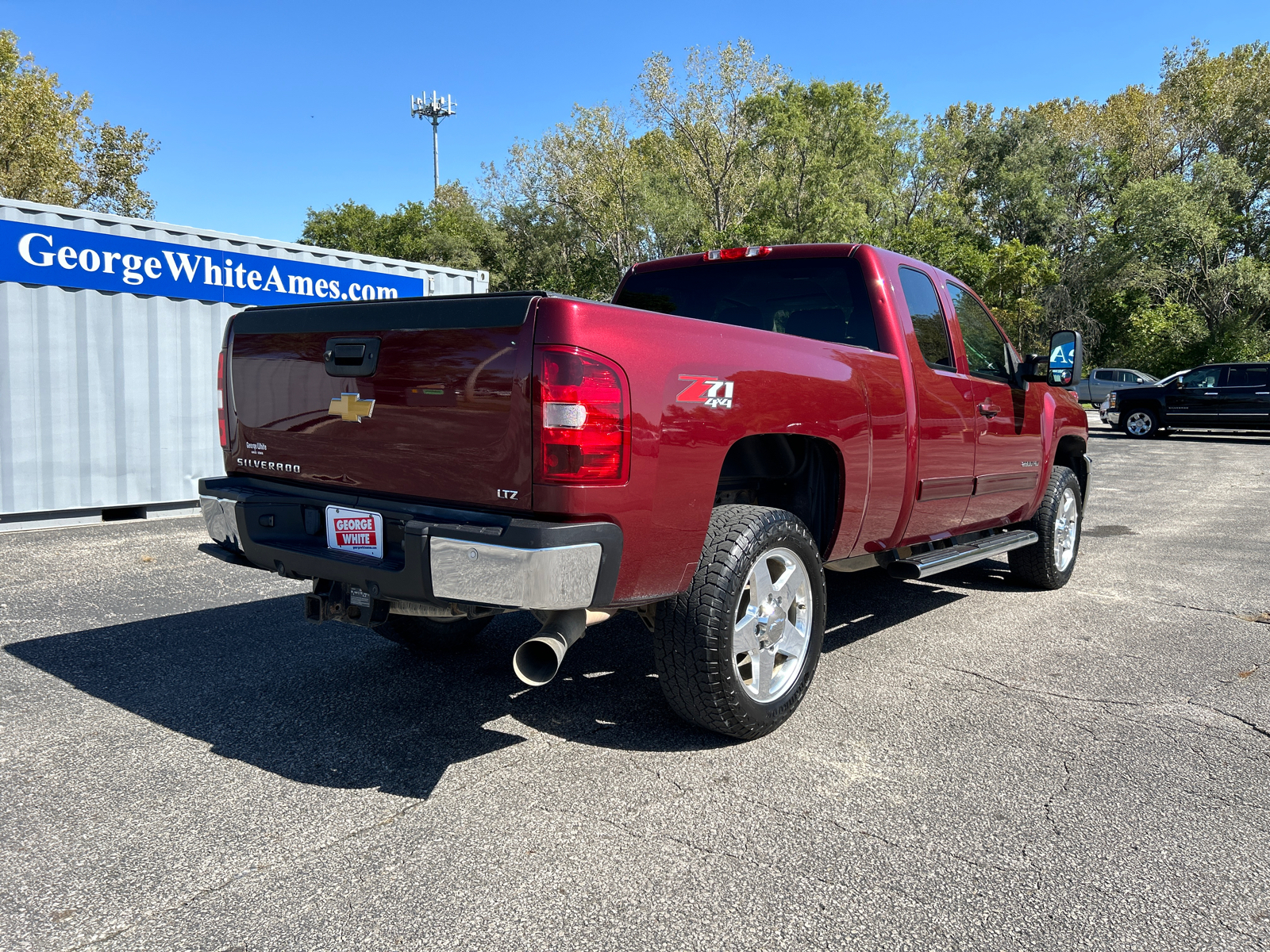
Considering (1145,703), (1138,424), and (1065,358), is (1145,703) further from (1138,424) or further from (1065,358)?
(1138,424)

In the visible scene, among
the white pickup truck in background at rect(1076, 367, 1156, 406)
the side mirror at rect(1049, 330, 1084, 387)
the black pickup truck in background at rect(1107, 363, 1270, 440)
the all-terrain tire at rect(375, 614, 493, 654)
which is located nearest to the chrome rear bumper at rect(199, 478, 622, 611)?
the all-terrain tire at rect(375, 614, 493, 654)

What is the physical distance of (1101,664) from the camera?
14.8 feet

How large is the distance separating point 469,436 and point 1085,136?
5047 centimetres

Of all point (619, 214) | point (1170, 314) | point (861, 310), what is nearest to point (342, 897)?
point (861, 310)

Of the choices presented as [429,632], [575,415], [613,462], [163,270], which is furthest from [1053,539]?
[163,270]

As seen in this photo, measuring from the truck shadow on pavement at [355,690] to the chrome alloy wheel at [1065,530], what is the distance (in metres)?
1.58

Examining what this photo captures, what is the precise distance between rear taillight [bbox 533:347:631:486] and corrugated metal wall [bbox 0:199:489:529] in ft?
26.1

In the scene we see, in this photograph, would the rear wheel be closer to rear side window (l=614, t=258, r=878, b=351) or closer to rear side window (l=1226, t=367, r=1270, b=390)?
rear side window (l=1226, t=367, r=1270, b=390)

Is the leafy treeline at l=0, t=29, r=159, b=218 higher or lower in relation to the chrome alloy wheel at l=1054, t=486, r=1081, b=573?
higher

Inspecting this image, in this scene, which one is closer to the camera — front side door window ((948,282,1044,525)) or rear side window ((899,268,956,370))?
rear side window ((899,268,956,370))

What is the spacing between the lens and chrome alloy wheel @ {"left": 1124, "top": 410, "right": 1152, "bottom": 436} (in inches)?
861

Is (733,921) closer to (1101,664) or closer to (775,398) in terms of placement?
(775,398)

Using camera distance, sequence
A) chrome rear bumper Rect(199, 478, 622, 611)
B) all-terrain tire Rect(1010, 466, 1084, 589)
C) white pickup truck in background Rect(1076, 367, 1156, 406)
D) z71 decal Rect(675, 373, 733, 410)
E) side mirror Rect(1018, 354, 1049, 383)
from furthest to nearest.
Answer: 1. white pickup truck in background Rect(1076, 367, 1156, 406)
2. all-terrain tire Rect(1010, 466, 1084, 589)
3. side mirror Rect(1018, 354, 1049, 383)
4. z71 decal Rect(675, 373, 733, 410)
5. chrome rear bumper Rect(199, 478, 622, 611)

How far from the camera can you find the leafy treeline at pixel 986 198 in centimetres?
3262
